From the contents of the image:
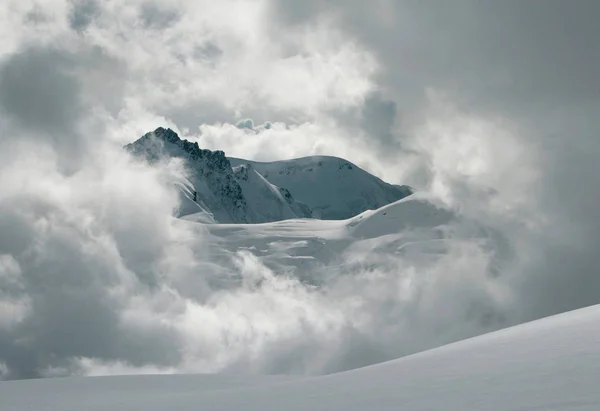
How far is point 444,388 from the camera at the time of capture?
50.5 ft

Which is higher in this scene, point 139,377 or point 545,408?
point 139,377

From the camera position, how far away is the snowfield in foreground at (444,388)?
13188 millimetres

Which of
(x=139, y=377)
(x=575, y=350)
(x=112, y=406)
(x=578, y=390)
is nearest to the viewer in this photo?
(x=578, y=390)

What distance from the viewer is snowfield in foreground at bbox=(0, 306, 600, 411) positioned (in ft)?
43.3

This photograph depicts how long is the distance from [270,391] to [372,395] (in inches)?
185

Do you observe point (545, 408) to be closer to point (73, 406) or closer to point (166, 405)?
point (166, 405)

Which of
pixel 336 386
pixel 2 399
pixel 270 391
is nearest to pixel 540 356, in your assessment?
pixel 336 386

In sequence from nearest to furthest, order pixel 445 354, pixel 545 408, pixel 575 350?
pixel 545 408 → pixel 575 350 → pixel 445 354

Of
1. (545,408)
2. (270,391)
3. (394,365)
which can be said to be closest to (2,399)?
(270,391)

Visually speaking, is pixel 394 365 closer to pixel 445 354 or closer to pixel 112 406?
pixel 445 354

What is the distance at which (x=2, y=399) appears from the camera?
2325 cm

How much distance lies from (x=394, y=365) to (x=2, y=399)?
15105 mm

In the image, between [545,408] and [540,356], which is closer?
[545,408]

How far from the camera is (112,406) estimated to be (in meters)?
20.6
